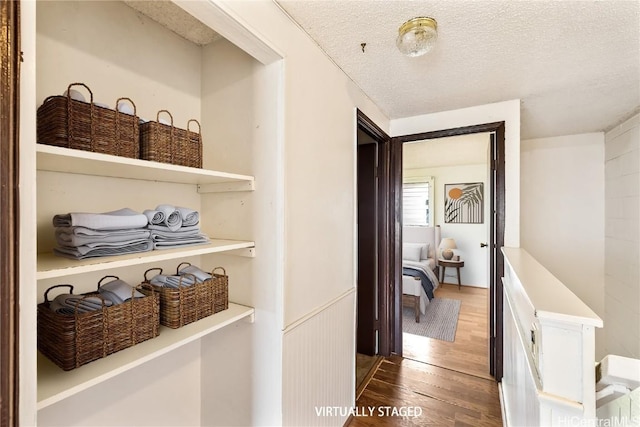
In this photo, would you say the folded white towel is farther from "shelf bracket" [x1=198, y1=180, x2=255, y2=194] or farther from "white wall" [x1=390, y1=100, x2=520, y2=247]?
"white wall" [x1=390, y1=100, x2=520, y2=247]

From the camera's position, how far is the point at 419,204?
16.6 feet

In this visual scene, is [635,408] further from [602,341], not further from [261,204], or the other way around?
[602,341]

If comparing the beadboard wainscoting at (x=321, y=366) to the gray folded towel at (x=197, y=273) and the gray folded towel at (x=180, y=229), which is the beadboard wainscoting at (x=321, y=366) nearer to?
the gray folded towel at (x=197, y=273)

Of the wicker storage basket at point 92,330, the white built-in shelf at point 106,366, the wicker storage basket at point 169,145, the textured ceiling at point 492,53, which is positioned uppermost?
the textured ceiling at point 492,53

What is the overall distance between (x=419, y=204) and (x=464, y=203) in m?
0.73

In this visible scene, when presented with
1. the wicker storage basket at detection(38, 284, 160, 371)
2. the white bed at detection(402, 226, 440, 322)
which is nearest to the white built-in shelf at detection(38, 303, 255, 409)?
the wicker storage basket at detection(38, 284, 160, 371)

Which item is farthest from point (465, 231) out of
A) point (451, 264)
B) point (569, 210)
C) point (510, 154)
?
point (510, 154)

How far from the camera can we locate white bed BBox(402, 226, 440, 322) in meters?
3.43

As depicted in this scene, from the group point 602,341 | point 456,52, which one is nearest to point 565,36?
point 456,52

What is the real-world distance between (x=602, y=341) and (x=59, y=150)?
4479mm

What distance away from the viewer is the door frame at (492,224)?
7.35 ft

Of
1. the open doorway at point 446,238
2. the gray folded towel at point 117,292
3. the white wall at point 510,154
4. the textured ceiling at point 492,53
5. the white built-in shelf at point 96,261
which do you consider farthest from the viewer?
the open doorway at point 446,238

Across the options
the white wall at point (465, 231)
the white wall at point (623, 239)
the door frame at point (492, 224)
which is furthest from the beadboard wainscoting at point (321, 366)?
the white wall at point (465, 231)

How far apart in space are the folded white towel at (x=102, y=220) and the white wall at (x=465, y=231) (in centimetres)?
449
